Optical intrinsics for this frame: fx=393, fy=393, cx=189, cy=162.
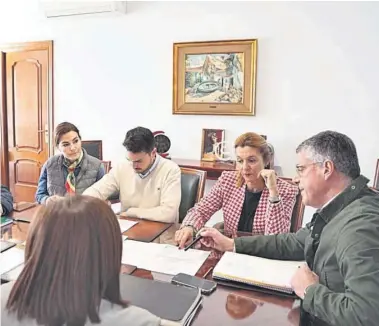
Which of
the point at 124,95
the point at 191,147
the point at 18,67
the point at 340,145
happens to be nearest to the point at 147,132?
the point at 340,145

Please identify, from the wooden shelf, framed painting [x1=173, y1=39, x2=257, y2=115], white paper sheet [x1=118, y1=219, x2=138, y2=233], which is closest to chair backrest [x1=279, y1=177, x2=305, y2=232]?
white paper sheet [x1=118, y1=219, x2=138, y2=233]

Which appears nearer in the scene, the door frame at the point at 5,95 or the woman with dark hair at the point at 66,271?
the woman with dark hair at the point at 66,271

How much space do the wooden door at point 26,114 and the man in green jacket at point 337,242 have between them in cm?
340

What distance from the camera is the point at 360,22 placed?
2.96m

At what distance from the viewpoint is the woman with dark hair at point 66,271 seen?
28.1 inches

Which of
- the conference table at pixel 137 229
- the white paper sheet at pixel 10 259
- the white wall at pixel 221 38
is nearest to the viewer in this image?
the white paper sheet at pixel 10 259

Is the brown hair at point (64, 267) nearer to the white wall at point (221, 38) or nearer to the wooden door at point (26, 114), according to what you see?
the white wall at point (221, 38)

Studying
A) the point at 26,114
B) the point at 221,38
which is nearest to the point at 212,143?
the point at 221,38

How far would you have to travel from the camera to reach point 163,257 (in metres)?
1.38

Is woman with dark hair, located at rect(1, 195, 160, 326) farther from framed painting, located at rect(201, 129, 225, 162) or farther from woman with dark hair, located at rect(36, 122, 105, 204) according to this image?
framed painting, located at rect(201, 129, 225, 162)

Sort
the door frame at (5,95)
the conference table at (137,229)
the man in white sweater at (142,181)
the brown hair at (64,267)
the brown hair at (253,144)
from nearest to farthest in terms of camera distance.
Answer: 1. the brown hair at (64,267)
2. the conference table at (137,229)
3. the brown hair at (253,144)
4. the man in white sweater at (142,181)
5. the door frame at (5,95)

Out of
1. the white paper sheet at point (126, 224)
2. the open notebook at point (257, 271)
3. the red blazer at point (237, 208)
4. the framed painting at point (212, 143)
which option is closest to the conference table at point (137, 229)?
the white paper sheet at point (126, 224)

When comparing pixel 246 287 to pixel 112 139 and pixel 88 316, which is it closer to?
pixel 88 316

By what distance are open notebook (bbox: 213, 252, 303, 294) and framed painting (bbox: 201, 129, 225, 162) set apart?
208 cm
